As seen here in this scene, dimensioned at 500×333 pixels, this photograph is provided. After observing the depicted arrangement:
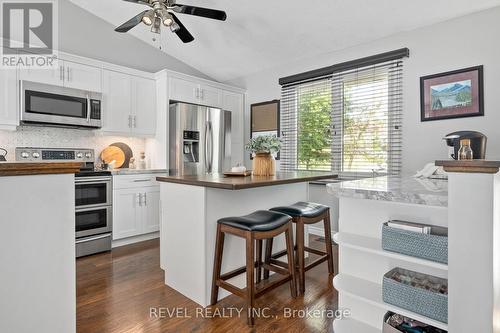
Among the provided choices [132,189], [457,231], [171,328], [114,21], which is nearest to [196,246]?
[171,328]

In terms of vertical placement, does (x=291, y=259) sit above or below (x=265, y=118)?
below

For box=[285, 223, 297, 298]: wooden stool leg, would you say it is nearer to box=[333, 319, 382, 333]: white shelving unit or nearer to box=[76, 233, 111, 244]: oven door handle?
box=[333, 319, 382, 333]: white shelving unit

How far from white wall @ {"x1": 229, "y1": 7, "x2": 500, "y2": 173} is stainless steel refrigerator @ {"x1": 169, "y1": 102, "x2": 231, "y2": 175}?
2216 mm

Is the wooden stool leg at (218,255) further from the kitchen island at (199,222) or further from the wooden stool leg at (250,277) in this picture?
the wooden stool leg at (250,277)

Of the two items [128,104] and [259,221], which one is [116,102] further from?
[259,221]

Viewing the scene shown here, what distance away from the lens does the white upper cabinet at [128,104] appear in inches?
147

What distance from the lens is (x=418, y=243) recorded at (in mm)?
1252

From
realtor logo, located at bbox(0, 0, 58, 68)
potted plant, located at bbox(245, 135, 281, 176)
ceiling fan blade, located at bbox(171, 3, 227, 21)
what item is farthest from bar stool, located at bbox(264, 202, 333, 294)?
realtor logo, located at bbox(0, 0, 58, 68)

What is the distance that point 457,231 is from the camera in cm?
110

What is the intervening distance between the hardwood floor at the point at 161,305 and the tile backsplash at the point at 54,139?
167cm

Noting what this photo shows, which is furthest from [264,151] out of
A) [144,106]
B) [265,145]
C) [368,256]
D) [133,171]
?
[144,106]

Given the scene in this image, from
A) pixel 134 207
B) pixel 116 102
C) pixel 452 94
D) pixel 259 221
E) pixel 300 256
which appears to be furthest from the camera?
pixel 116 102

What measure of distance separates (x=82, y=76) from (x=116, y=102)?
0.48 metres

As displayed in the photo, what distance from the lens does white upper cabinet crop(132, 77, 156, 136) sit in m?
4.01
